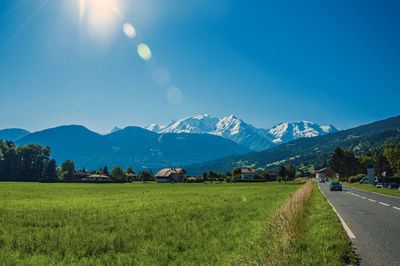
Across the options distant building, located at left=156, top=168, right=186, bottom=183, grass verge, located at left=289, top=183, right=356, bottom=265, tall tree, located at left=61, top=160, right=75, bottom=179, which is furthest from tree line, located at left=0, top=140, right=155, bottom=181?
grass verge, located at left=289, top=183, right=356, bottom=265

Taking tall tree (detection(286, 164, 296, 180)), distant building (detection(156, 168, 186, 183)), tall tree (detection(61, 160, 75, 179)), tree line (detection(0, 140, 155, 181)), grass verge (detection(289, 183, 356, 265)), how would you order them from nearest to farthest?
grass verge (detection(289, 183, 356, 265)) < tree line (detection(0, 140, 155, 181)) < tall tree (detection(61, 160, 75, 179)) < distant building (detection(156, 168, 186, 183)) < tall tree (detection(286, 164, 296, 180))

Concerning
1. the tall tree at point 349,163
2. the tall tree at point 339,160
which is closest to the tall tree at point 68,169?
the tall tree at point 339,160

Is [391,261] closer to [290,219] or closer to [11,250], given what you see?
[290,219]

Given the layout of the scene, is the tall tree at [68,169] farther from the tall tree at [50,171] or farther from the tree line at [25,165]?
the tall tree at [50,171]

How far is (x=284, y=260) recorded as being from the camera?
5.71 m

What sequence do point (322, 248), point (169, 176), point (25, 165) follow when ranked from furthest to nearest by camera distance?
point (169, 176), point (25, 165), point (322, 248)

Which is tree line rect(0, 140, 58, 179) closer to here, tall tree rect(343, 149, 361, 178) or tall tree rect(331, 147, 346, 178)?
tall tree rect(331, 147, 346, 178)

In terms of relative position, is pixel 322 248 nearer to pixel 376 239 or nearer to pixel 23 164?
pixel 376 239

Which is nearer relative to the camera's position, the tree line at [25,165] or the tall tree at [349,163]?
the tree line at [25,165]

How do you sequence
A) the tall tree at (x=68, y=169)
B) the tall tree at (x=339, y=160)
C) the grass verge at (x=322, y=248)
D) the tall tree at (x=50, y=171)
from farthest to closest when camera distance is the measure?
the tall tree at (x=68, y=169) < the tall tree at (x=50, y=171) < the tall tree at (x=339, y=160) < the grass verge at (x=322, y=248)

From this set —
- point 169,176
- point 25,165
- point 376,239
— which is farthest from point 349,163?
point 25,165

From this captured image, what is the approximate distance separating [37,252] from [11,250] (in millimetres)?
878

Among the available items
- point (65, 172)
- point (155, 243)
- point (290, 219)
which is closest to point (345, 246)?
point (290, 219)

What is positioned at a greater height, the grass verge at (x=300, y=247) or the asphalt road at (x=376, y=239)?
the grass verge at (x=300, y=247)
